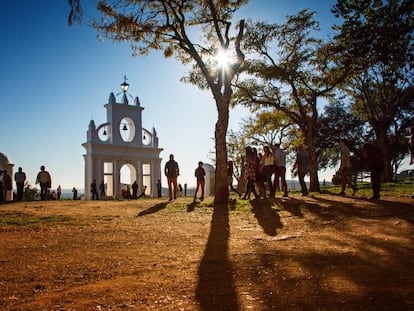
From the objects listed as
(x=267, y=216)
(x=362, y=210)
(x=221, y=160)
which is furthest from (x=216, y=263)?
(x=221, y=160)

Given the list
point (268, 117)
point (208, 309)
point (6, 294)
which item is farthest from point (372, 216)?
point (268, 117)

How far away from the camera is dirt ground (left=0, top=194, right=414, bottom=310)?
2943 mm

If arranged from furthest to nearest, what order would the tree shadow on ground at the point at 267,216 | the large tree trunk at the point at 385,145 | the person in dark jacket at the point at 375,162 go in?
1. the large tree trunk at the point at 385,145
2. the person in dark jacket at the point at 375,162
3. the tree shadow on ground at the point at 267,216

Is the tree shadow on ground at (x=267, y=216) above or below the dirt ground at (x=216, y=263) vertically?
above

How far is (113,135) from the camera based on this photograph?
94.4ft

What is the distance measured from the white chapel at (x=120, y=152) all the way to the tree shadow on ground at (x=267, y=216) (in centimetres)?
1951

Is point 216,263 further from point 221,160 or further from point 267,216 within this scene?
point 221,160

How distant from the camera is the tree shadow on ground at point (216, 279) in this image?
2.89m

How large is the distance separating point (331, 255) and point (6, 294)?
3.45 m

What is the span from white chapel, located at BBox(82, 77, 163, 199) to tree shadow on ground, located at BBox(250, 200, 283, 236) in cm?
1951

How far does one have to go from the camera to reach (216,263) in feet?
13.6

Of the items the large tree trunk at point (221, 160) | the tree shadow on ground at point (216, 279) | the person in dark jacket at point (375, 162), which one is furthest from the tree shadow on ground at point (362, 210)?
the tree shadow on ground at point (216, 279)

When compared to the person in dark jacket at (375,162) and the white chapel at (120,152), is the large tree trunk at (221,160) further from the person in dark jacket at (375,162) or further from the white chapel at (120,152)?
the white chapel at (120,152)

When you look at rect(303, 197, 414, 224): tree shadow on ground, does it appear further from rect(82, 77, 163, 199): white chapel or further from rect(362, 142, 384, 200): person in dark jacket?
rect(82, 77, 163, 199): white chapel
